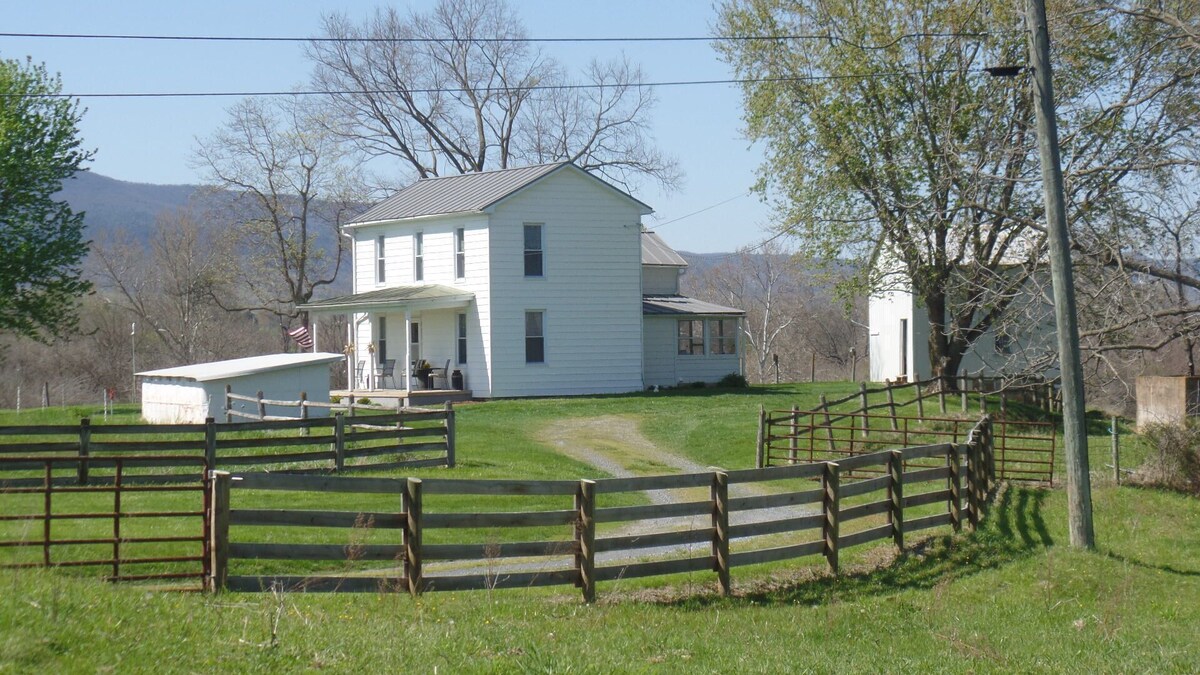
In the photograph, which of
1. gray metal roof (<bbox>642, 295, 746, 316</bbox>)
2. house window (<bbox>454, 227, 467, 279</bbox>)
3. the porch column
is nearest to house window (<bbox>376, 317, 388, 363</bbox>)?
the porch column

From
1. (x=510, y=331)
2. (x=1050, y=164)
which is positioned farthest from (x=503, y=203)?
(x=1050, y=164)

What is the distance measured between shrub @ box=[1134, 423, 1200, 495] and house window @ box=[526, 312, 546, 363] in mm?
21278

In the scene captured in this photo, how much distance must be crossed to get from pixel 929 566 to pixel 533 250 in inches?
1028

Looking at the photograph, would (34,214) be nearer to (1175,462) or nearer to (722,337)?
(722,337)

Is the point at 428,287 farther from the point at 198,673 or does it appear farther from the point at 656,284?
the point at 198,673

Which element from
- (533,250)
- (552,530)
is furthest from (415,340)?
(552,530)

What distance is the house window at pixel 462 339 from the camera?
130 ft

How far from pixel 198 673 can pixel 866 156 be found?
32798 millimetres

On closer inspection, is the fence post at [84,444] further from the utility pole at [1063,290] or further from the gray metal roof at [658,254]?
the gray metal roof at [658,254]

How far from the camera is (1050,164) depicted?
15828 mm

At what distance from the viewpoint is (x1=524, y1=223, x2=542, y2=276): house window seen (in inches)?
1547

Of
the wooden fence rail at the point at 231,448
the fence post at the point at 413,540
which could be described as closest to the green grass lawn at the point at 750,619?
the fence post at the point at 413,540

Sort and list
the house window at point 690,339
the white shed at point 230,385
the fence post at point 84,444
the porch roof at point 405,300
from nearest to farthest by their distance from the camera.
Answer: the fence post at point 84,444 → the white shed at point 230,385 → the porch roof at point 405,300 → the house window at point 690,339

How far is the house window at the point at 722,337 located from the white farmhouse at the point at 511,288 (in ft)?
13.3
